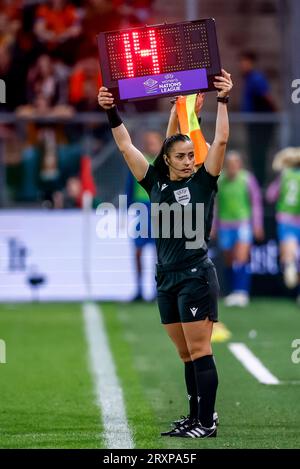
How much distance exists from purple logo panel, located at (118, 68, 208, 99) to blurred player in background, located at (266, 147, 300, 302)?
33.4ft

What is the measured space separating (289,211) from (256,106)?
247cm

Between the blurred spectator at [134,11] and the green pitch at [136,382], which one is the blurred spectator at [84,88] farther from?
the green pitch at [136,382]

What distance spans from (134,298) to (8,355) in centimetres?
601

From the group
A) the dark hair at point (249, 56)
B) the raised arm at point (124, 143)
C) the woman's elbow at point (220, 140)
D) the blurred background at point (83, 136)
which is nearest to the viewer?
the woman's elbow at point (220, 140)

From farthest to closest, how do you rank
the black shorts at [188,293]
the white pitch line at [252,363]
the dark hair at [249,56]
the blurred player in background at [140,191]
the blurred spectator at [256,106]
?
the dark hair at [249,56] → the blurred spectator at [256,106] → the blurred player in background at [140,191] → the white pitch line at [252,363] → the black shorts at [188,293]

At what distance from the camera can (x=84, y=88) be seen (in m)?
20.4

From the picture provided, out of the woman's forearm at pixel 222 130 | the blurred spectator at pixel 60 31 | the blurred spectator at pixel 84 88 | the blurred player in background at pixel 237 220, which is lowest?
the blurred player in background at pixel 237 220

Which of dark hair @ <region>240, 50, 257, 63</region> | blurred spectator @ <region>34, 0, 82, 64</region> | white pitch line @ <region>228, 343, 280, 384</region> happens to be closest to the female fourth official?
white pitch line @ <region>228, 343, 280, 384</region>

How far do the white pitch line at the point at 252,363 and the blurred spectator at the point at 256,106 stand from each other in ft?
21.0

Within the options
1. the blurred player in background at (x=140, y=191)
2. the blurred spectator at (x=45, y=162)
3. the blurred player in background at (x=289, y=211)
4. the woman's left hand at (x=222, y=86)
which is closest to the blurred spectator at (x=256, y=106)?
the blurred player in background at (x=289, y=211)

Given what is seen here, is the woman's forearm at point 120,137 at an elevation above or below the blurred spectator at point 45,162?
above

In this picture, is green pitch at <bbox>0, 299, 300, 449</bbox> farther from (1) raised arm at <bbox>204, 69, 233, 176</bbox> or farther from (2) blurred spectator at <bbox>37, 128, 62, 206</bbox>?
(2) blurred spectator at <bbox>37, 128, 62, 206</bbox>

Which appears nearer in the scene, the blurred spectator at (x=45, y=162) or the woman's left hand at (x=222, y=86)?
the woman's left hand at (x=222, y=86)

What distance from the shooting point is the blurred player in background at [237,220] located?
18.9 metres
